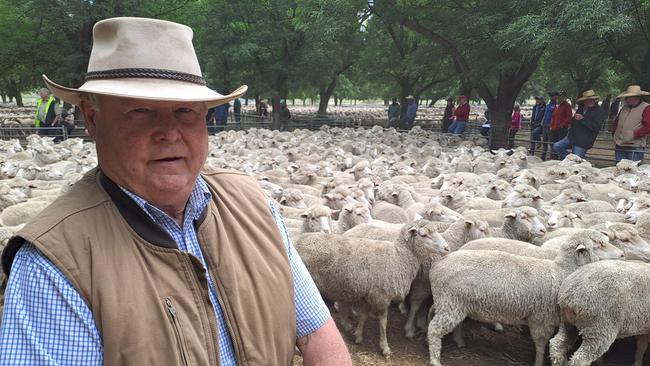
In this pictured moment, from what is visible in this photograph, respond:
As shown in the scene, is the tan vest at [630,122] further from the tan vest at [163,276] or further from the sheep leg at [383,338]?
the tan vest at [163,276]

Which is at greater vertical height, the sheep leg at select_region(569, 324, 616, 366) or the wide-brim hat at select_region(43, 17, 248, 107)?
the wide-brim hat at select_region(43, 17, 248, 107)

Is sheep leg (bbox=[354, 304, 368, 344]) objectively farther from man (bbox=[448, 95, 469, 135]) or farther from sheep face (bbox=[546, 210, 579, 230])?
man (bbox=[448, 95, 469, 135])

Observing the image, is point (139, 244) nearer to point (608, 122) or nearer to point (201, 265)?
point (201, 265)

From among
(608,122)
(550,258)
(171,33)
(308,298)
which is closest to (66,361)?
(308,298)

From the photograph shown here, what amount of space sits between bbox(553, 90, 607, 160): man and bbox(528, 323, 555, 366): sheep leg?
8191 millimetres

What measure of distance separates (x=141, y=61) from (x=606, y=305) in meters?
3.80

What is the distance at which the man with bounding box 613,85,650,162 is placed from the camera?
9.39 m

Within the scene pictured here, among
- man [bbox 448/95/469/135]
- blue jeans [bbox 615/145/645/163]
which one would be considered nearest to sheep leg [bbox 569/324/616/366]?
blue jeans [bbox 615/145/645/163]

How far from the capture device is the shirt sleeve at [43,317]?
1.06 meters

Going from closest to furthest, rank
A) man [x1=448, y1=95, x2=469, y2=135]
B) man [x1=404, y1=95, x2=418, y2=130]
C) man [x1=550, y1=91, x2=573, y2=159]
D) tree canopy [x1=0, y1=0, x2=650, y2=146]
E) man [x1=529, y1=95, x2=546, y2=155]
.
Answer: tree canopy [x1=0, y1=0, x2=650, y2=146], man [x1=550, y1=91, x2=573, y2=159], man [x1=529, y1=95, x2=546, y2=155], man [x1=448, y1=95, x2=469, y2=135], man [x1=404, y1=95, x2=418, y2=130]

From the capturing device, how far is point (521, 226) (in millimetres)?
5297

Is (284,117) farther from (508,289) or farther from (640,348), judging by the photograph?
(640,348)

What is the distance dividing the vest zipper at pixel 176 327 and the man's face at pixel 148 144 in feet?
1.07

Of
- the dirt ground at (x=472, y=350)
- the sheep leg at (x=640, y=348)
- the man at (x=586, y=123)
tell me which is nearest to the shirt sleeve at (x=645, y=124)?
the man at (x=586, y=123)
